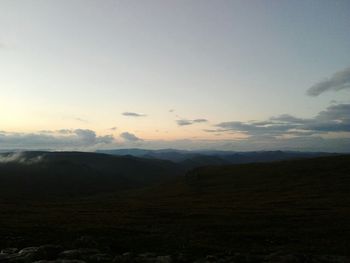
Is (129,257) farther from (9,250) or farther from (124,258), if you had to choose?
(9,250)


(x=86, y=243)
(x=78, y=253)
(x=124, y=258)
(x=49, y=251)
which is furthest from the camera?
(x=86, y=243)

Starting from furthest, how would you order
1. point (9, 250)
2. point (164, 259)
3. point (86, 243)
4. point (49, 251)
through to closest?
1. point (86, 243)
2. point (9, 250)
3. point (49, 251)
4. point (164, 259)

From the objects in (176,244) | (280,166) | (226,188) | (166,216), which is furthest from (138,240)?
(280,166)

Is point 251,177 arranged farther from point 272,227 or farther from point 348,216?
point 272,227

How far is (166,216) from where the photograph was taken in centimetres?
4994

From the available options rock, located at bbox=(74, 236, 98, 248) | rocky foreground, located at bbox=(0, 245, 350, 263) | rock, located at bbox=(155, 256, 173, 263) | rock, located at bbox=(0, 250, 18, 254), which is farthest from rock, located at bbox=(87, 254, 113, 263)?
rock, located at bbox=(0, 250, 18, 254)

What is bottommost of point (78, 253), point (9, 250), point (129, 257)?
point (9, 250)

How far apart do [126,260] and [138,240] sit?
25.1 feet

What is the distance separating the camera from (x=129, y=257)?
2417 centimetres

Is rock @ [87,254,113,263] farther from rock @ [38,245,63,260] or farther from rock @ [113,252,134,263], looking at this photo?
rock @ [38,245,63,260]

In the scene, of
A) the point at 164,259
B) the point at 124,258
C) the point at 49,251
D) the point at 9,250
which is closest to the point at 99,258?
the point at 124,258

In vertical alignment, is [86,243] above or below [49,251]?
below

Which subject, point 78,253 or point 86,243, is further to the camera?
point 86,243

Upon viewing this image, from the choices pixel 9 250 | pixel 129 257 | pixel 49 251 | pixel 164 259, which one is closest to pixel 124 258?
pixel 129 257
